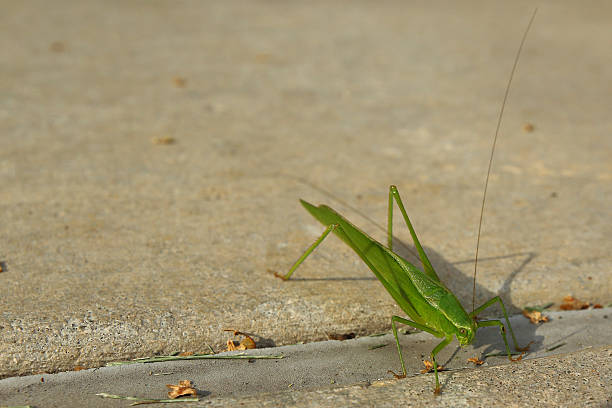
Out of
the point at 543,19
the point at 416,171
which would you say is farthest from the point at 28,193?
the point at 543,19

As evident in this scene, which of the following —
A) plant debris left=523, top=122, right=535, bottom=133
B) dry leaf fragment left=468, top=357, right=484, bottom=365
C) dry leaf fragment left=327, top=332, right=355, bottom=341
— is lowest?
dry leaf fragment left=468, top=357, right=484, bottom=365

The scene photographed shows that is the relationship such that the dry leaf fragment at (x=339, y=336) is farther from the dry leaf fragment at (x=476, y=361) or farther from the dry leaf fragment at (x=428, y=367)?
the dry leaf fragment at (x=476, y=361)

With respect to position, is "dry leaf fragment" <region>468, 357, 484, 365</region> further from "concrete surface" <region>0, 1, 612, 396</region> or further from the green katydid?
"concrete surface" <region>0, 1, 612, 396</region>

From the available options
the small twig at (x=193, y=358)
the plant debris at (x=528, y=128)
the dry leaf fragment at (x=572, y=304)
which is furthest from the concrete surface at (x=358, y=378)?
the plant debris at (x=528, y=128)

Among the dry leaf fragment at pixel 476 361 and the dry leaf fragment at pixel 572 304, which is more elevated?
the dry leaf fragment at pixel 572 304

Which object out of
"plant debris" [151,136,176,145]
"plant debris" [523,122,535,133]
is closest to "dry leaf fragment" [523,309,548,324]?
"plant debris" [523,122,535,133]

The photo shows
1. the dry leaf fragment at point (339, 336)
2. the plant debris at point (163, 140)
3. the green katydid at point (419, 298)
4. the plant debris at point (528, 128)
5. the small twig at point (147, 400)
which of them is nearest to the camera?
the small twig at point (147, 400)

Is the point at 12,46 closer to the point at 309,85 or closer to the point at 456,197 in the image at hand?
the point at 309,85
